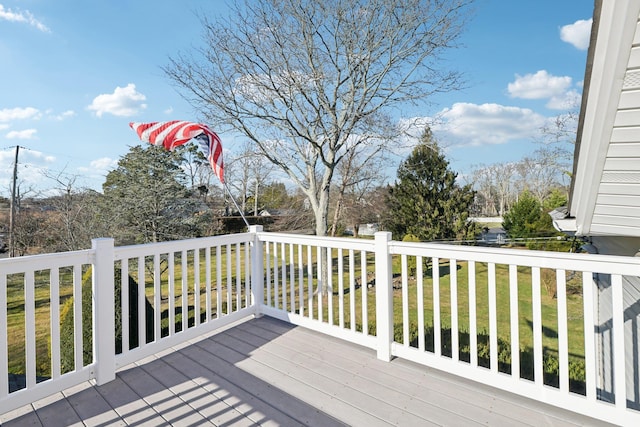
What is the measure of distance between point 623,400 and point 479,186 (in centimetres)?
2883

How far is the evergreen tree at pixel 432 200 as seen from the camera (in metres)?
13.7

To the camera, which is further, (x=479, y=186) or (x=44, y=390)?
(x=479, y=186)

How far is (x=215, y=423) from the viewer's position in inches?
71.2

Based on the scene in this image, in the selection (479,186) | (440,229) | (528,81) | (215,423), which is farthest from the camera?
(479,186)

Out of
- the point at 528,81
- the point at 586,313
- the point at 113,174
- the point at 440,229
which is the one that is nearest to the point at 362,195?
the point at 440,229

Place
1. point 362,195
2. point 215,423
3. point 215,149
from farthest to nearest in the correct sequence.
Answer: point 362,195 < point 215,149 < point 215,423

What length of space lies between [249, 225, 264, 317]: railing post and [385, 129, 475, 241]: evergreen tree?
1101cm

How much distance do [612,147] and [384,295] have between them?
1791 mm

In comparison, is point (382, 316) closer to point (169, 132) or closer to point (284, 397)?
point (284, 397)

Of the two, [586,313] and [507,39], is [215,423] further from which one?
[507,39]

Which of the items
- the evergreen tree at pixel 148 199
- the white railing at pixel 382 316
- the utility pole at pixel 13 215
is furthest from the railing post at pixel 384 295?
the utility pole at pixel 13 215

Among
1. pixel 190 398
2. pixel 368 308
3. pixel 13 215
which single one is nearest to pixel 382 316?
pixel 190 398

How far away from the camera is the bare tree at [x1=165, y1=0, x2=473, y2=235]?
632cm

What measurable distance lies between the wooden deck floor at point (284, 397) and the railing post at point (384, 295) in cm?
13
